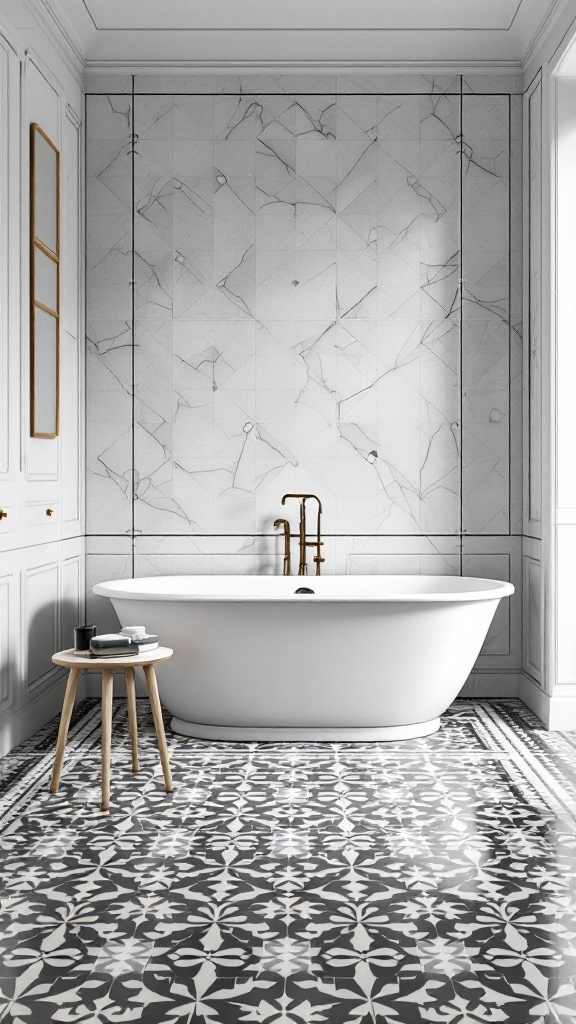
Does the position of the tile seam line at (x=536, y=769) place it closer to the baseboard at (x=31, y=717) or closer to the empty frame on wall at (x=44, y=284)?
the baseboard at (x=31, y=717)

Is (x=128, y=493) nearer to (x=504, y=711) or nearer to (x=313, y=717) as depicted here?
(x=313, y=717)

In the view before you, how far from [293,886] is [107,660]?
3.53 feet

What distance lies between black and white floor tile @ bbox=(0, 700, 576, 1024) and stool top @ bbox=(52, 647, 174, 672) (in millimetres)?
450

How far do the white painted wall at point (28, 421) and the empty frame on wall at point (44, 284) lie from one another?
51 millimetres

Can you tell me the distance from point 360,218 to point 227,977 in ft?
12.1

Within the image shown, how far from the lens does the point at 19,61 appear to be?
143 inches

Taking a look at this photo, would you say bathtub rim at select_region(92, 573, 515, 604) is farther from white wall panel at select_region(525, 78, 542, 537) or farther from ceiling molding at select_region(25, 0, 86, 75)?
ceiling molding at select_region(25, 0, 86, 75)

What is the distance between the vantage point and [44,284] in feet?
13.1

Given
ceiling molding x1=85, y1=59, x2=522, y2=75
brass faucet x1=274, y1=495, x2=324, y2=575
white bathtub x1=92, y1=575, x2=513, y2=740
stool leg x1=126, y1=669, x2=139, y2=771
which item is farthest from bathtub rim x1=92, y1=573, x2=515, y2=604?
ceiling molding x1=85, y1=59, x2=522, y2=75

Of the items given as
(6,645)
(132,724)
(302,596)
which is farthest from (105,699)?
(302,596)

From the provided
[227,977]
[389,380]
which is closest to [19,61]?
[389,380]

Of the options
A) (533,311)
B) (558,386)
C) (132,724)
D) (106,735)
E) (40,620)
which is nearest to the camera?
(106,735)

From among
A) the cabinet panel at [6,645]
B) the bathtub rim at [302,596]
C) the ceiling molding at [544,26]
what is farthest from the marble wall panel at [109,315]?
the ceiling molding at [544,26]

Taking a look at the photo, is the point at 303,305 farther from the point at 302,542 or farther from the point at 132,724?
the point at 132,724
